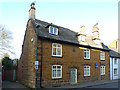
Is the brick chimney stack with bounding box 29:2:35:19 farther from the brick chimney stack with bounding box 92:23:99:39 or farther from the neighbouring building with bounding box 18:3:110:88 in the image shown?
the brick chimney stack with bounding box 92:23:99:39

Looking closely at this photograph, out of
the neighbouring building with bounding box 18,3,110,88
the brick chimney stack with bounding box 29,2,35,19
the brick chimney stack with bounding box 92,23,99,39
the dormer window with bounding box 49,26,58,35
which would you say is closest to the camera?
the neighbouring building with bounding box 18,3,110,88

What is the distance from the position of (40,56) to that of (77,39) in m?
7.75

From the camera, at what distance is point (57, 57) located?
15.3 metres

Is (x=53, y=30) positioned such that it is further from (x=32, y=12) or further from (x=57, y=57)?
(x=32, y=12)

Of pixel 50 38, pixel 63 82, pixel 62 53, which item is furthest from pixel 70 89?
pixel 50 38

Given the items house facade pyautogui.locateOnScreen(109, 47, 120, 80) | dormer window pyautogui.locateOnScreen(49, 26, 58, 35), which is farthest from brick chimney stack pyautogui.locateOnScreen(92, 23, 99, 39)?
dormer window pyautogui.locateOnScreen(49, 26, 58, 35)

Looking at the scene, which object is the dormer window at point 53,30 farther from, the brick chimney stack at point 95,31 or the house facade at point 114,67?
the house facade at point 114,67

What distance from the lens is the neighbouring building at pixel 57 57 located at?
13992mm

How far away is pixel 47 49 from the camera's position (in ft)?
48.0

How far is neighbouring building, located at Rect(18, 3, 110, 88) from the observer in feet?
45.9

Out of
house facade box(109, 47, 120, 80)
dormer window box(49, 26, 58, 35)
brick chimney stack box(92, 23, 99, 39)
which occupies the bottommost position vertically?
house facade box(109, 47, 120, 80)

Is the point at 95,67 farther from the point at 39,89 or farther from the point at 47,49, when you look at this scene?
the point at 39,89

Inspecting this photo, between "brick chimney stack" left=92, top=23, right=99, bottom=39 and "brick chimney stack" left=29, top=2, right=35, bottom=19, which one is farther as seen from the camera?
"brick chimney stack" left=92, top=23, right=99, bottom=39

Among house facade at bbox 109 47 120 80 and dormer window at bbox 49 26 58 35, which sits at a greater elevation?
dormer window at bbox 49 26 58 35
